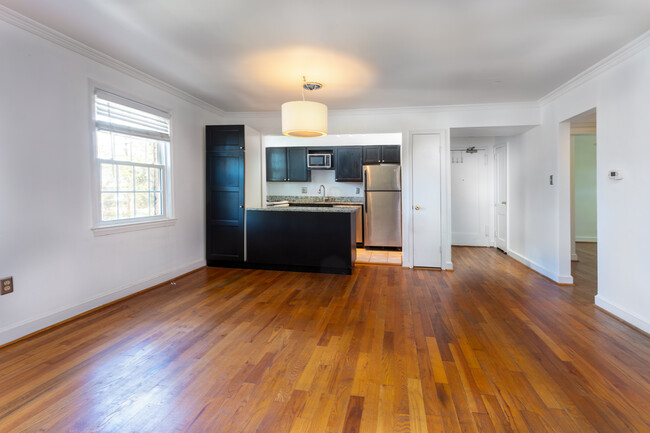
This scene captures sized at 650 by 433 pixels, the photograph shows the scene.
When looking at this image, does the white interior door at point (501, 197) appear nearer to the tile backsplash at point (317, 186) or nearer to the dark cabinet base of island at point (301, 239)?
the tile backsplash at point (317, 186)

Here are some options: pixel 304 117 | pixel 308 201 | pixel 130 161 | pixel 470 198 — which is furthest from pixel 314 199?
pixel 130 161

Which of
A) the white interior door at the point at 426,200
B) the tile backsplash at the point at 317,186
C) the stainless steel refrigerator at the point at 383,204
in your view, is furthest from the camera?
the tile backsplash at the point at 317,186

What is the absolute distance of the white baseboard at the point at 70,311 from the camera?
2510mm

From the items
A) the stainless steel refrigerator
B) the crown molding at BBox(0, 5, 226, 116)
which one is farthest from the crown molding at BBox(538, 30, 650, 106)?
the crown molding at BBox(0, 5, 226, 116)

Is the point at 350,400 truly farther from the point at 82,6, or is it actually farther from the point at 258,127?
the point at 258,127

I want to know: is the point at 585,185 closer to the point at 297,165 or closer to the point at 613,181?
the point at 613,181

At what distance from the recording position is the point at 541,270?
462 centimetres

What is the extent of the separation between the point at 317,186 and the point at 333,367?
18.1ft

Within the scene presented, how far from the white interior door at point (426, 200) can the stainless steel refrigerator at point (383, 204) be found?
4.60 feet

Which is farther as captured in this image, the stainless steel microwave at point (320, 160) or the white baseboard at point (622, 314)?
the stainless steel microwave at point (320, 160)

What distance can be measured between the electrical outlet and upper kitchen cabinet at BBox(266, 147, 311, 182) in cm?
517

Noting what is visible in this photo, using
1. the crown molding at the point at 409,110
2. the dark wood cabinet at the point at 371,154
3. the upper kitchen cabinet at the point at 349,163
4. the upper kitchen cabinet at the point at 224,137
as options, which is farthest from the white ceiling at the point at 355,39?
the upper kitchen cabinet at the point at 349,163

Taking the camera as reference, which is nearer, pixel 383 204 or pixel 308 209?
pixel 308 209

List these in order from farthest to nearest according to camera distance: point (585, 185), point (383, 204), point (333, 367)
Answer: point (585, 185) → point (383, 204) → point (333, 367)
